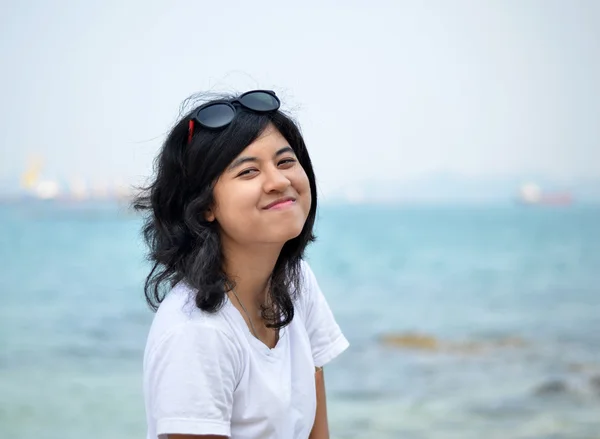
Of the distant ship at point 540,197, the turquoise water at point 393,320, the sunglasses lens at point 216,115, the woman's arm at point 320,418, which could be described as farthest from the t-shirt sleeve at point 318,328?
the distant ship at point 540,197

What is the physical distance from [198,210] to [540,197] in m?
9.28

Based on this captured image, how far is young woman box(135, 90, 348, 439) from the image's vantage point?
120cm

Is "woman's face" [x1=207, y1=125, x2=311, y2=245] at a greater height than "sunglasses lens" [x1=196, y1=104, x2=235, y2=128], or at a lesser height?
lesser

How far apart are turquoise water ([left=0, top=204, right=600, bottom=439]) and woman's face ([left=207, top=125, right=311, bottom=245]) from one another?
1.32 metres

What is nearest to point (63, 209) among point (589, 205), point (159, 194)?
point (589, 205)

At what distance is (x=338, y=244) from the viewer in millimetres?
10641

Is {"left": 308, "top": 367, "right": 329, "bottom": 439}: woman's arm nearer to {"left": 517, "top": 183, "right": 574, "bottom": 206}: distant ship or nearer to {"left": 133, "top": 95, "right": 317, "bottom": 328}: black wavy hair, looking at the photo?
{"left": 133, "top": 95, "right": 317, "bottom": 328}: black wavy hair

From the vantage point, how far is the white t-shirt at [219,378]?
119 cm

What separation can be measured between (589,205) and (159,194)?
31.2 ft

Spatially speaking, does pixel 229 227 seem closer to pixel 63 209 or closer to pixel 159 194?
pixel 159 194

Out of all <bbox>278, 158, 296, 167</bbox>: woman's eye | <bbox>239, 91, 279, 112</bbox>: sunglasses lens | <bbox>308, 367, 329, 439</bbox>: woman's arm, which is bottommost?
<bbox>308, 367, 329, 439</bbox>: woman's arm

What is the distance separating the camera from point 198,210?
Answer: 132 cm

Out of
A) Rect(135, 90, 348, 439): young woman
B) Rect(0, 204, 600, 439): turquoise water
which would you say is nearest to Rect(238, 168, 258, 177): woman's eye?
Rect(135, 90, 348, 439): young woman

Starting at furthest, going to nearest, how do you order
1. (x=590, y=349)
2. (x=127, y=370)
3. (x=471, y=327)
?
(x=471, y=327), (x=590, y=349), (x=127, y=370)
